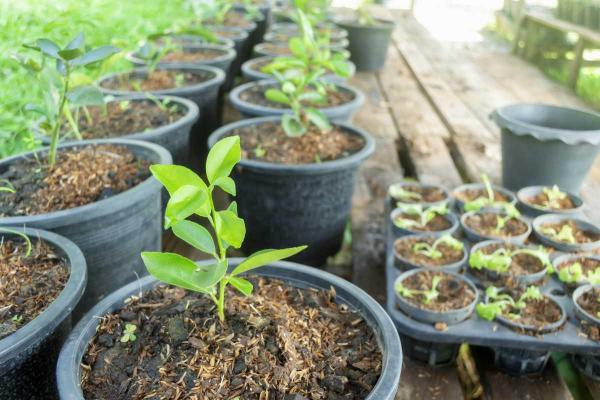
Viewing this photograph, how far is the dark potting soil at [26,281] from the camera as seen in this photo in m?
0.93

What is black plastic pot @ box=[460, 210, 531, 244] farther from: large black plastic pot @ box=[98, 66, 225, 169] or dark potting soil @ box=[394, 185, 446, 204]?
large black plastic pot @ box=[98, 66, 225, 169]

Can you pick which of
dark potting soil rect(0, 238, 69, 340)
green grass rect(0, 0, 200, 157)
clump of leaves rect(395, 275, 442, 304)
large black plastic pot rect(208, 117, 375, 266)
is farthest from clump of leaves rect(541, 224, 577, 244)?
green grass rect(0, 0, 200, 157)

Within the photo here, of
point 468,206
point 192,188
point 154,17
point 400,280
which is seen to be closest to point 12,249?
point 192,188

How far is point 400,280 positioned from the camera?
139cm

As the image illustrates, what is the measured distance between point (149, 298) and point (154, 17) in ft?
9.76

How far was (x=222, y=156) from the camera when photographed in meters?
0.79

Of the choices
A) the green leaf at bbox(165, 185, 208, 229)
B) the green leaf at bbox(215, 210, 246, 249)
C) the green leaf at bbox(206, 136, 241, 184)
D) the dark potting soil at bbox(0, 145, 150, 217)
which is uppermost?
the green leaf at bbox(206, 136, 241, 184)

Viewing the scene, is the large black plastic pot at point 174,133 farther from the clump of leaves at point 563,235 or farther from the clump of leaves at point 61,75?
the clump of leaves at point 563,235

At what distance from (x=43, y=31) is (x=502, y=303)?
1.61m

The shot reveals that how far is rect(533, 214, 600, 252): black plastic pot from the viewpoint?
5.16ft

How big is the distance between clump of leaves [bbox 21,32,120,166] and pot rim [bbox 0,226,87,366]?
1.46 feet

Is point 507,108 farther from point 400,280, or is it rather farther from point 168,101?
point 168,101

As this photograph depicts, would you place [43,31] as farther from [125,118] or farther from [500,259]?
[500,259]

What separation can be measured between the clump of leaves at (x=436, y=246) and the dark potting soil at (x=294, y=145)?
0.40m
